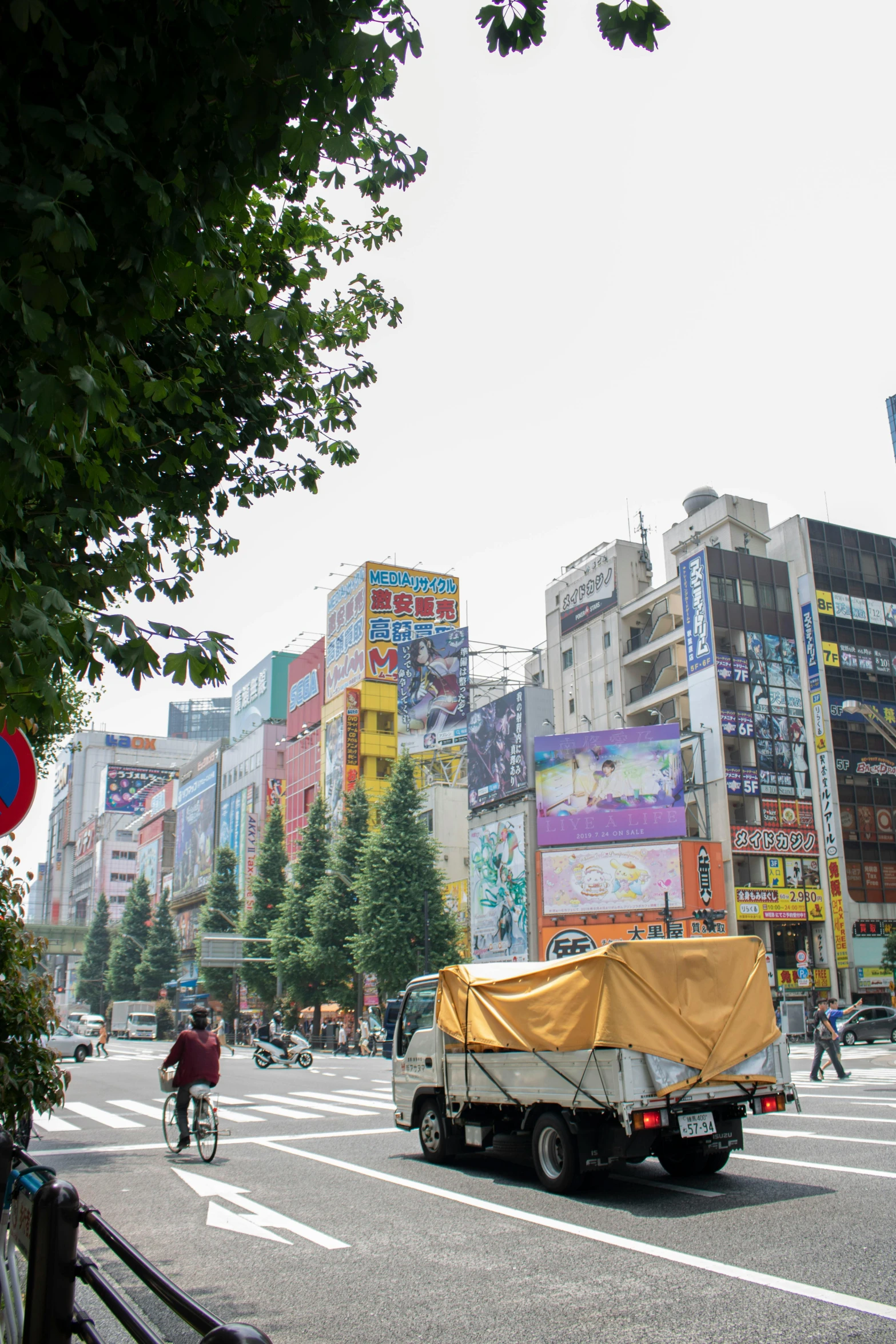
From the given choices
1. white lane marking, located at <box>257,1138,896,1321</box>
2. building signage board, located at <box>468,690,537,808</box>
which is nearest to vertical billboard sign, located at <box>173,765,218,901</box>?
building signage board, located at <box>468,690,537,808</box>

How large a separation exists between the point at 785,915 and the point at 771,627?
1367cm

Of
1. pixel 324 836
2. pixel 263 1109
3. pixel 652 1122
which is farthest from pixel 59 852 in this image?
pixel 652 1122

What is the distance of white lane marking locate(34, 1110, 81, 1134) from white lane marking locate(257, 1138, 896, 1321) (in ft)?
24.2

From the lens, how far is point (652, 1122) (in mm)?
8836

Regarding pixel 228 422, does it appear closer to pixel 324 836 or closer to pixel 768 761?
pixel 768 761

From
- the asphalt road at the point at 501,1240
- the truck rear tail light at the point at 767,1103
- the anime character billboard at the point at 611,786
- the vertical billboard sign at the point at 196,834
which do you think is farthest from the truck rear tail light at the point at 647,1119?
the vertical billboard sign at the point at 196,834

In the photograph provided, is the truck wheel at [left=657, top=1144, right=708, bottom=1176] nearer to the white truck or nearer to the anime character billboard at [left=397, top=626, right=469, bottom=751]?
the anime character billboard at [left=397, top=626, right=469, bottom=751]

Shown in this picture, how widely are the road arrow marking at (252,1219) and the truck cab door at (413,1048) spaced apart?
2482 mm

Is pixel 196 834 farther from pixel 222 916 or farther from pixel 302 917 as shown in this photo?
pixel 302 917

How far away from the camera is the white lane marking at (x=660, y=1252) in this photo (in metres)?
5.70

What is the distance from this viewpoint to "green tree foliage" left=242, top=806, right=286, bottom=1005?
58000 mm

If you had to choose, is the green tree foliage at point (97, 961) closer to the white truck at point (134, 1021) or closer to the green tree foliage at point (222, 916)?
the white truck at point (134, 1021)

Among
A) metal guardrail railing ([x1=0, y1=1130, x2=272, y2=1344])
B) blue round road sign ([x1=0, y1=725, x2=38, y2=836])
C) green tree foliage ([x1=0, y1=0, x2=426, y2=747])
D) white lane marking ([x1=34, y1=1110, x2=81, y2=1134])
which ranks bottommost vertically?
white lane marking ([x1=34, y1=1110, x2=81, y2=1134])

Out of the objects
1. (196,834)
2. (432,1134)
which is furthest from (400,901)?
(196,834)
